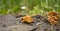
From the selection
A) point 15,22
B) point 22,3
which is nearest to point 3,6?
point 22,3

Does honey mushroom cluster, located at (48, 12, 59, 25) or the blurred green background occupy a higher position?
the blurred green background

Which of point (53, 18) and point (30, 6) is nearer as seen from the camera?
point (53, 18)

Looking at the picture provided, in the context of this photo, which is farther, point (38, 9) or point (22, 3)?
point (22, 3)

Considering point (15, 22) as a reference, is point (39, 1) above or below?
above

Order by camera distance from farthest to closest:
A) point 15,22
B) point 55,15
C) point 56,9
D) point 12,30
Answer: point 56,9, point 55,15, point 15,22, point 12,30

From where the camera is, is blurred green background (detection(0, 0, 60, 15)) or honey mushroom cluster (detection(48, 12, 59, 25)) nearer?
honey mushroom cluster (detection(48, 12, 59, 25))

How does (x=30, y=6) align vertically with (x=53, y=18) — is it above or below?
above

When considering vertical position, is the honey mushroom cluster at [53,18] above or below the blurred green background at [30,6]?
below

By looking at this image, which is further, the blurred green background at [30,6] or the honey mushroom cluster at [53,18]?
the blurred green background at [30,6]

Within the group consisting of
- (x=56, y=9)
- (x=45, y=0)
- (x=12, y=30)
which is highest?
(x=45, y=0)

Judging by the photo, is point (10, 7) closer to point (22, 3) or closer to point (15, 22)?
point (22, 3)

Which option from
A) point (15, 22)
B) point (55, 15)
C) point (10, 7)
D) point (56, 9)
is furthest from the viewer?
point (10, 7)
